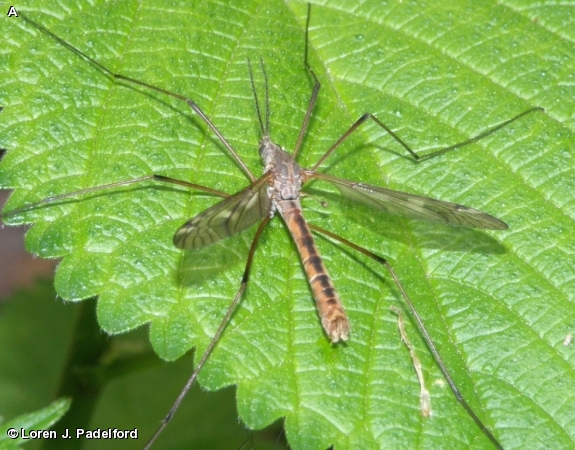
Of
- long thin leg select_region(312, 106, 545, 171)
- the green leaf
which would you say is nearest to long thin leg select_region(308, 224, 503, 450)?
the green leaf

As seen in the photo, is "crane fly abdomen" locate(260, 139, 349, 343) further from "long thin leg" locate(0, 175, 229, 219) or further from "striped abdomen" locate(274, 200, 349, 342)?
"long thin leg" locate(0, 175, 229, 219)

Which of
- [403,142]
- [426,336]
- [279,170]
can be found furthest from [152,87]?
[426,336]

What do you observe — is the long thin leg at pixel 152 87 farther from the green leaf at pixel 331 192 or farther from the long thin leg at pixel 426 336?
the long thin leg at pixel 426 336

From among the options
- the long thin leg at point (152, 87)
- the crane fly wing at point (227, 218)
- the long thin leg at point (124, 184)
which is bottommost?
the long thin leg at point (124, 184)

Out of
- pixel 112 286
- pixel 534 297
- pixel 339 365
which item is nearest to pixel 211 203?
pixel 112 286

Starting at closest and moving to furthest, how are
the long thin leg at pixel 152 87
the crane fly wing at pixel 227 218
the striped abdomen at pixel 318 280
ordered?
the crane fly wing at pixel 227 218, the striped abdomen at pixel 318 280, the long thin leg at pixel 152 87

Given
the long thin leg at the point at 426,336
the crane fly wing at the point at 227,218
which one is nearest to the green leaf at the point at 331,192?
the long thin leg at the point at 426,336

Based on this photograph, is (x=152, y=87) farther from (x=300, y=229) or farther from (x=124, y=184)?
(x=300, y=229)
